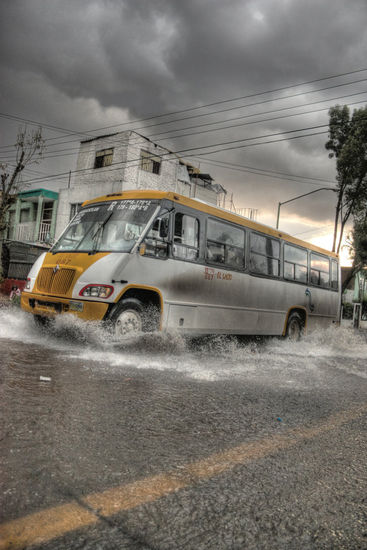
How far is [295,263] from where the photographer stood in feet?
39.1

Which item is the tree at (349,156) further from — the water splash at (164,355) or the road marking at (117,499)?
the road marking at (117,499)

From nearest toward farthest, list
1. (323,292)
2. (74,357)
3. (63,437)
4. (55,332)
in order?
(63,437) < (74,357) < (55,332) < (323,292)

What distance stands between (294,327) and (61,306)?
714 cm

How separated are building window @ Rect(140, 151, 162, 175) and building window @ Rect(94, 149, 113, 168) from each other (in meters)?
2.06

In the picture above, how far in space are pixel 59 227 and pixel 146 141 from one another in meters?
8.06

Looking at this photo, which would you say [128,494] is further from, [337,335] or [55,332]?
[337,335]

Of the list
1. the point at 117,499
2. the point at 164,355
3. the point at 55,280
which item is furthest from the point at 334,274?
the point at 117,499

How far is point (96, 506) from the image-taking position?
6.31ft

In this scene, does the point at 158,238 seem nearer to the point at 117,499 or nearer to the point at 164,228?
the point at 164,228

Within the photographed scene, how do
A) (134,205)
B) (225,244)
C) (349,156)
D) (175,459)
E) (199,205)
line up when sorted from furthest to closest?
(349,156) < (225,244) < (199,205) < (134,205) < (175,459)

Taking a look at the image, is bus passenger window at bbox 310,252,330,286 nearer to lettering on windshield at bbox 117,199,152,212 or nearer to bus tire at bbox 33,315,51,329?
lettering on windshield at bbox 117,199,152,212

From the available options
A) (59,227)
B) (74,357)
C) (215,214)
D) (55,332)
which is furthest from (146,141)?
(74,357)

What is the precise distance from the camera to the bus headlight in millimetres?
6816

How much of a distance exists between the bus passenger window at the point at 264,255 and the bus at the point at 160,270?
2 centimetres
